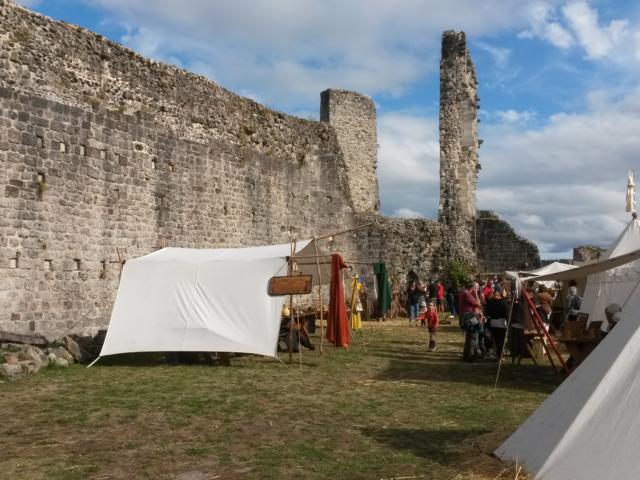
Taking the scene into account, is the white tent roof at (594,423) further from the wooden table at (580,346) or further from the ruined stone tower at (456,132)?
the ruined stone tower at (456,132)

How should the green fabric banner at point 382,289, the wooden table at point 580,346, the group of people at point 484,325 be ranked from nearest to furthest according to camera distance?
the wooden table at point 580,346 < the group of people at point 484,325 < the green fabric banner at point 382,289

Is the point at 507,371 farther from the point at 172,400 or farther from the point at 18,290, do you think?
the point at 18,290

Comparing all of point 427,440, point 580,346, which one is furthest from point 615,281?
point 427,440

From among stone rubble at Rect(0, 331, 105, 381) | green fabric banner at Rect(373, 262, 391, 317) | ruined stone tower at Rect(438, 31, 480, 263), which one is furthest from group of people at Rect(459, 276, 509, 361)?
ruined stone tower at Rect(438, 31, 480, 263)

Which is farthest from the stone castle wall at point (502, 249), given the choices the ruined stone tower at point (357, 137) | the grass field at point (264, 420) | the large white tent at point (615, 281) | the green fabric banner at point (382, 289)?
the grass field at point (264, 420)

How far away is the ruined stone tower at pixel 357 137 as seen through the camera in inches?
1083

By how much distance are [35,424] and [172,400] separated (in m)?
1.42

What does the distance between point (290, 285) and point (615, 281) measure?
6.01m

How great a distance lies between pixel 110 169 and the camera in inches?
457

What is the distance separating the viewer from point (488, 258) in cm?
2467

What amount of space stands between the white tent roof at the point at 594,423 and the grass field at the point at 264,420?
289 millimetres

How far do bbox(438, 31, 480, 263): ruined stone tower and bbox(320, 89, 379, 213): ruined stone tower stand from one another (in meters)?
5.20

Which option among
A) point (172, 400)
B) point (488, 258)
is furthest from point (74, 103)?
point (488, 258)

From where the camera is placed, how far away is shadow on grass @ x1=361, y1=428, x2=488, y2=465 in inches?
184
